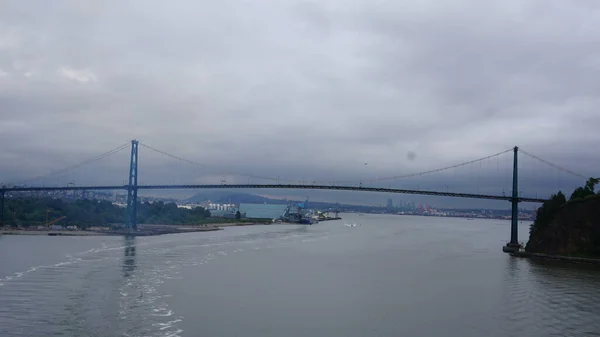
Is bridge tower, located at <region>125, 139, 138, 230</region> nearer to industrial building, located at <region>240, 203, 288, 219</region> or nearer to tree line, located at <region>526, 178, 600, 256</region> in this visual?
tree line, located at <region>526, 178, 600, 256</region>

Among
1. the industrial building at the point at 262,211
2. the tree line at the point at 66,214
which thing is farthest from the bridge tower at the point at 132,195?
the industrial building at the point at 262,211

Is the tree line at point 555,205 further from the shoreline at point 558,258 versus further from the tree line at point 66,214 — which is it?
the tree line at point 66,214

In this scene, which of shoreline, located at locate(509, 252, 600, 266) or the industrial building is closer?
shoreline, located at locate(509, 252, 600, 266)

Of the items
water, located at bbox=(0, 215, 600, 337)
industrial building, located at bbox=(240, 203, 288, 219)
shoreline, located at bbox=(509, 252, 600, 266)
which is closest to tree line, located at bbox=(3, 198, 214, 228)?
water, located at bbox=(0, 215, 600, 337)

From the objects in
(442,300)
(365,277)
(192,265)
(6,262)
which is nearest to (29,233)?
(6,262)

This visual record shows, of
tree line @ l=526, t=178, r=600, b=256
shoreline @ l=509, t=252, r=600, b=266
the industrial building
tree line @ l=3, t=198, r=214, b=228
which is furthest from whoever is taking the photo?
the industrial building

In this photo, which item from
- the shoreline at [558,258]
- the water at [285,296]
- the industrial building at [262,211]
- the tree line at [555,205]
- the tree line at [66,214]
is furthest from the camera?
the industrial building at [262,211]

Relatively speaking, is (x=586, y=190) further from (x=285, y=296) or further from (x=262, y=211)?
(x=262, y=211)

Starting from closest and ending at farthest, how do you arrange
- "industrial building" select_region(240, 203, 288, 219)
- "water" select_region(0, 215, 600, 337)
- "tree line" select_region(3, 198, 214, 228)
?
"water" select_region(0, 215, 600, 337) → "tree line" select_region(3, 198, 214, 228) → "industrial building" select_region(240, 203, 288, 219)

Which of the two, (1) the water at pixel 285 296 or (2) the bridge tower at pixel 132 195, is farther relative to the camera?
(2) the bridge tower at pixel 132 195
